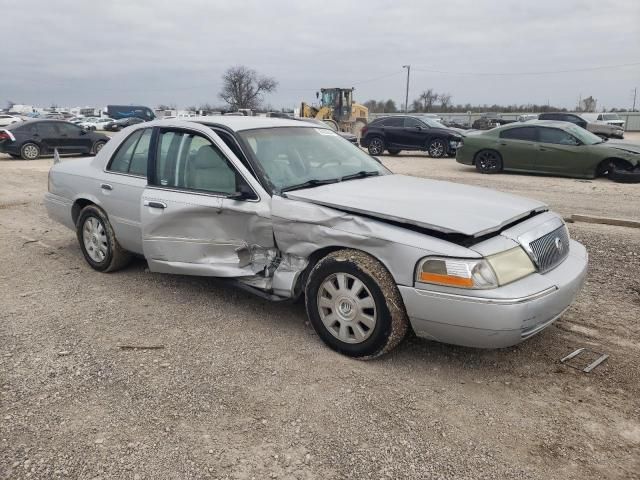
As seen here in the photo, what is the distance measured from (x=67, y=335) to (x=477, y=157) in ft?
40.2

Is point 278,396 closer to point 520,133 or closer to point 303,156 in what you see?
point 303,156

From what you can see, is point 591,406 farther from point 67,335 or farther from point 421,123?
point 421,123

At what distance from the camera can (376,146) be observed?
2003cm

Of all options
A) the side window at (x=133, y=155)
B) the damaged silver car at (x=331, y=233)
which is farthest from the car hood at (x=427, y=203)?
the side window at (x=133, y=155)

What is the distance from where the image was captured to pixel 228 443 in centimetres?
270

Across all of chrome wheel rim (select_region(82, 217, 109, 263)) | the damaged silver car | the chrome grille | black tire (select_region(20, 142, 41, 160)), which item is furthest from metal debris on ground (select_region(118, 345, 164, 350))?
black tire (select_region(20, 142, 41, 160))

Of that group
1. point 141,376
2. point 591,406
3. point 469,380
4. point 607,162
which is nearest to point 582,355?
point 591,406

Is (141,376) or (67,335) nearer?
(141,376)

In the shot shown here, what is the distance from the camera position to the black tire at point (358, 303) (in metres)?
3.25

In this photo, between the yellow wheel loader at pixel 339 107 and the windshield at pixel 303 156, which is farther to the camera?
the yellow wheel loader at pixel 339 107

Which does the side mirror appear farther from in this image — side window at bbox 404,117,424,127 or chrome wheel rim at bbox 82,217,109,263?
side window at bbox 404,117,424,127

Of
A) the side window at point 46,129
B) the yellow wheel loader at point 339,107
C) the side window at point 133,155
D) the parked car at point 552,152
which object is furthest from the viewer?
the yellow wheel loader at point 339,107

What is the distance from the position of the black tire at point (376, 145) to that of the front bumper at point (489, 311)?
55.8ft

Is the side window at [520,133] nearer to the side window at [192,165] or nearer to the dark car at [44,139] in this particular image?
the side window at [192,165]
